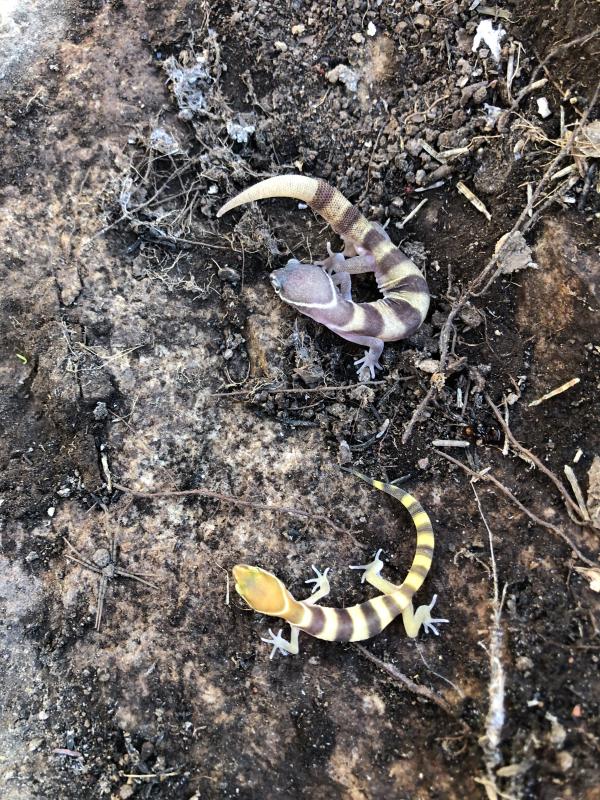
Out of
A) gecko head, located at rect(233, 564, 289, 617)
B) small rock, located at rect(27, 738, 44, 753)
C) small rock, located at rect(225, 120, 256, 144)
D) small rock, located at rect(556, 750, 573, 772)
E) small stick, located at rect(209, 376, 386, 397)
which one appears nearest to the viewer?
small rock, located at rect(556, 750, 573, 772)

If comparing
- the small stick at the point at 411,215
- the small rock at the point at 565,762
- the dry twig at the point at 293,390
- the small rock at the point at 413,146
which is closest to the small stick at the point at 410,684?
the small rock at the point at 565,762

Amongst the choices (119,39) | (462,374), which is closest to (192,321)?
(462,374)

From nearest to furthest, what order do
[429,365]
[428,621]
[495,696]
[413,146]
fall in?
1. [495,696]
2. [428,621]
3. [429,365]
4. [413,146]

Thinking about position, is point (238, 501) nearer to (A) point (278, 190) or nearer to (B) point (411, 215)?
(A) point (278, 190)

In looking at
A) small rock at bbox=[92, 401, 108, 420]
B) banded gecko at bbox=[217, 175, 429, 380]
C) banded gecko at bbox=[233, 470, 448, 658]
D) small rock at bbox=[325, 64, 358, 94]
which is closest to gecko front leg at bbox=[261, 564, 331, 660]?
banded gecko at bbox=[233, 470, 448, 658]

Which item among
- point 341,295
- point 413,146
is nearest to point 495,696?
point 341,295

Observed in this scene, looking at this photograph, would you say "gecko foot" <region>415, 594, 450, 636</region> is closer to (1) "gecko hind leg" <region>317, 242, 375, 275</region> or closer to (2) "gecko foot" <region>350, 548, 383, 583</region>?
(2) "gecko foot" <region>350, 548, 383, 583</region>

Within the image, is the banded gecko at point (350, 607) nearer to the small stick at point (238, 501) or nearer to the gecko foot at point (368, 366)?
the small stick at point (238, 501)
